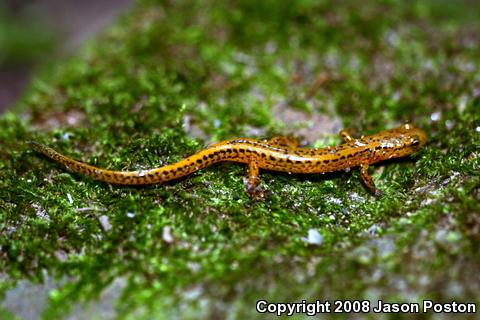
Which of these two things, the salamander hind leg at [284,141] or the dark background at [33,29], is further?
the dark background at [33,29]

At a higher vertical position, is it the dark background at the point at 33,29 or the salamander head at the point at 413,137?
the dark background at the point at 33,29

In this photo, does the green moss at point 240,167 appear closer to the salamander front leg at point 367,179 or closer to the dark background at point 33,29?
the salamander front leg at point 367,179

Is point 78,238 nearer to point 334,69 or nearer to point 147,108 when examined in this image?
point 147,108

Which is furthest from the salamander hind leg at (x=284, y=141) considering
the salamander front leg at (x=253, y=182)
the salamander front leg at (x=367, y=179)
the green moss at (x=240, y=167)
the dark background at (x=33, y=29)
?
the dark background at (x=33, y=29)

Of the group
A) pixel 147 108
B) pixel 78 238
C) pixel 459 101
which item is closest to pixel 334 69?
pixel 459 101

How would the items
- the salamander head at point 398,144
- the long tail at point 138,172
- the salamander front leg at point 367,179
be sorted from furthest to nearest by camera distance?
the salamander head at point 398,144, the salamander front leg at point 367,179, the long tail at point 138,172

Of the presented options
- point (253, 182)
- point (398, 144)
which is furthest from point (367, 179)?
point (253, 182)

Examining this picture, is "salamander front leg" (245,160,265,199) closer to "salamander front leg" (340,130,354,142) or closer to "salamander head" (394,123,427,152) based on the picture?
"salamander front leg" (340,130,354,142)
